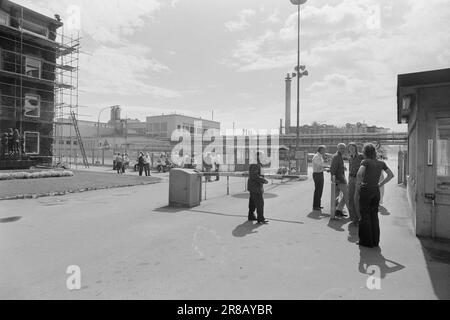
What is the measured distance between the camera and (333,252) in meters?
5.52

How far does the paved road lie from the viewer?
4012mm

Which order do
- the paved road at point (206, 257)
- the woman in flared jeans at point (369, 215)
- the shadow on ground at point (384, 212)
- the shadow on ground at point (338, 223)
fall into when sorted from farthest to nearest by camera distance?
the shadow on ground at point (384, 212)
the shadow on ground at point (338, 223)
the woman in flared jeans at point (369, 215)
the paved road at point (206, 257)

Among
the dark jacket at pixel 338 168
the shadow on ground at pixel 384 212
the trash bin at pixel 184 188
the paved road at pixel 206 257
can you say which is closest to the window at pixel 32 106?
the paved road at pixel 206 257

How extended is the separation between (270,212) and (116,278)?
5580mm

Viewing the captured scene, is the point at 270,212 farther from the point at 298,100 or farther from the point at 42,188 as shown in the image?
the point at 298,100

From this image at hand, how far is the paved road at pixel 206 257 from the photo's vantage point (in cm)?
401

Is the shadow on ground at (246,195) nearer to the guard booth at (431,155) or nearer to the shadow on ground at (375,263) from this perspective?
the guard booth at (431,155)

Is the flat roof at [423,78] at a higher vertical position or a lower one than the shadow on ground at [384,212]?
higher

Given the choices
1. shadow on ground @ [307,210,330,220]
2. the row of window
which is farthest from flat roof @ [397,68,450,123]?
the row of window

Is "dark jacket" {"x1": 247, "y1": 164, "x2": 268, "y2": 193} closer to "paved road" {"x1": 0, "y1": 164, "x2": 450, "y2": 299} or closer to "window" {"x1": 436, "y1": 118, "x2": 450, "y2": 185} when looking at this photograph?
"paved road" {"x1": 0, "y1": 164, "x2": 450, "y2": 299}

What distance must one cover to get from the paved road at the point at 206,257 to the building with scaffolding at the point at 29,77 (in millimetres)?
17255

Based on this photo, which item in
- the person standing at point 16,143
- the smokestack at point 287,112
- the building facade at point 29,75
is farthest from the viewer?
the smokestack at point 287,112

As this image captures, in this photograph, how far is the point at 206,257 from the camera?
5211 mm

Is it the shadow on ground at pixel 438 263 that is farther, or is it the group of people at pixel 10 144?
the group of people at pixel 10 144
